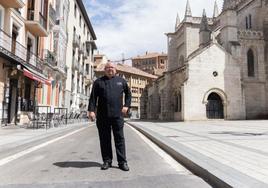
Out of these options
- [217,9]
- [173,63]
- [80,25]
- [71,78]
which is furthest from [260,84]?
[80,25]

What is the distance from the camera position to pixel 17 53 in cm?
1916

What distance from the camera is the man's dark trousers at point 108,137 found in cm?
553

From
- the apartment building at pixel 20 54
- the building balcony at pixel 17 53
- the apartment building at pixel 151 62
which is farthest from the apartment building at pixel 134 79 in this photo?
the building balcony at pixel 17 53

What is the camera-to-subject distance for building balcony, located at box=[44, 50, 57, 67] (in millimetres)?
24706

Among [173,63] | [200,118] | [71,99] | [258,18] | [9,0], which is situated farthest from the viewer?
[173,63]

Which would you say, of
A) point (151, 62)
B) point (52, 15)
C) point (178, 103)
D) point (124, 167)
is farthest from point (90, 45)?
point (151, 62)

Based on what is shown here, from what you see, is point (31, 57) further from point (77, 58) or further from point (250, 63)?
point (250, 63)

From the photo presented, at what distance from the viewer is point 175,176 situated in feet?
16.3

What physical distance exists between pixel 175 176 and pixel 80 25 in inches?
1686

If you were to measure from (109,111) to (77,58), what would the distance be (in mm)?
38128

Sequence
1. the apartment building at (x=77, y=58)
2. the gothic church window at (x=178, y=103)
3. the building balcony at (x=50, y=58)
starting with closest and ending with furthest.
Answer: the building balcony at (x=50, y=58) → the gothic church window at (x=178, y=103) → the apartment building at (x=77, y=58)

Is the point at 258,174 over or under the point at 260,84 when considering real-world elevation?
under

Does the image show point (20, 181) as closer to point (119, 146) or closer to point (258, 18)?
point (119, 146)

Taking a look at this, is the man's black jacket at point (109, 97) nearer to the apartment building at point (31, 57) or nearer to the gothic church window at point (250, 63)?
the apartment building at point (31, 57)
